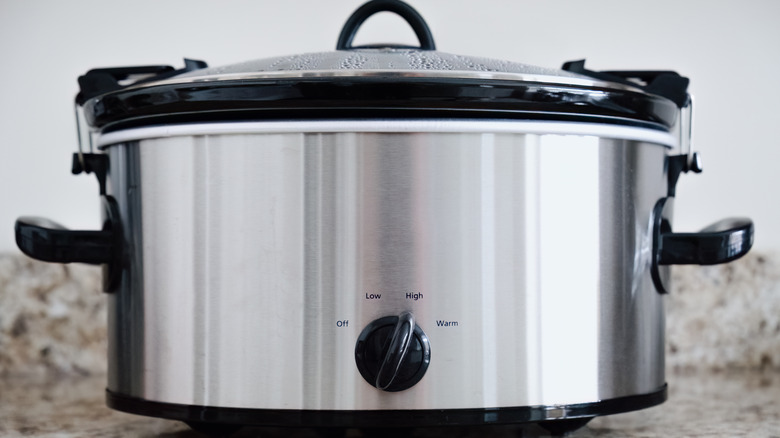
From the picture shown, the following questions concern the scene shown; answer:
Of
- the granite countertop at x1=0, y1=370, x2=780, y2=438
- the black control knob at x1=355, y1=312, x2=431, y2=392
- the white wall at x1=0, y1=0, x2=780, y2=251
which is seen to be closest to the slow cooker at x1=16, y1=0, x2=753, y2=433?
the black control knob at x1=355, y1=312, x2=431, y2=392

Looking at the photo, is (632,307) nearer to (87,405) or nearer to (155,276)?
(155,276)

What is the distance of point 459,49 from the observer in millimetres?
1153

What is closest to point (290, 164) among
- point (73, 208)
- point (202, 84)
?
point (202, 84)

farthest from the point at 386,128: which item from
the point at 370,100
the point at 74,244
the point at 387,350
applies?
the point at 74,244

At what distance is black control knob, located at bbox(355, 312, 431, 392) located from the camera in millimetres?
589

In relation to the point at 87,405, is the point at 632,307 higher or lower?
higher

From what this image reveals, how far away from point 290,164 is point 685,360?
0.76 metres

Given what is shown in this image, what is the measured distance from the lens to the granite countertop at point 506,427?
0.78 m

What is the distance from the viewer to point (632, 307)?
2.26 ft

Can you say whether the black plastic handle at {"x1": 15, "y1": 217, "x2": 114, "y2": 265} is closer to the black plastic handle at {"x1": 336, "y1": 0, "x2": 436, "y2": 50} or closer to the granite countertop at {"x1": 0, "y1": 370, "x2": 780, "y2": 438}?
the granite countertop at {"x1": 0, "y1": 370, "x2": 780, "y2": 438}

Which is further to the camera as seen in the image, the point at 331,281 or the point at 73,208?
the point at 73,208

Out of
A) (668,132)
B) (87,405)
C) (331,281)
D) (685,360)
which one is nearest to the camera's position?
(331,281)

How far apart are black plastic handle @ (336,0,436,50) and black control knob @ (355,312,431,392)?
322 millimetres

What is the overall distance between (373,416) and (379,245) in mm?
126
